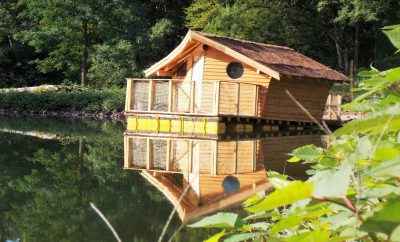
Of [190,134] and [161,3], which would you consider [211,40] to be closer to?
[190,134]

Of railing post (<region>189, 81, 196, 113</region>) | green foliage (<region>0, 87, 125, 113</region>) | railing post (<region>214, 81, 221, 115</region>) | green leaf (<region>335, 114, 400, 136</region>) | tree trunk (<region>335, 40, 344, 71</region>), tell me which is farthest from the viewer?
tree trunk (<region>335, 40, 344, 71</region>)

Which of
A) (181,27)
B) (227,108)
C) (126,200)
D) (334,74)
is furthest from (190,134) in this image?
(181,27)

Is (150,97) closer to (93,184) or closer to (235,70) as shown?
(235,70)

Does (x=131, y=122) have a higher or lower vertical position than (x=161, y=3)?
lower

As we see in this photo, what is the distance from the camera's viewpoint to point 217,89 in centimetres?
1717

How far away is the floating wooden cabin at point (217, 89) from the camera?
17.5 meters

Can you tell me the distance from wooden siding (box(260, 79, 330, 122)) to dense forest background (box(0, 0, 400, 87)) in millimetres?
9335

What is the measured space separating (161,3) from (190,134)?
24183 millimetres

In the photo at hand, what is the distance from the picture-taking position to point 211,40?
18.3 m

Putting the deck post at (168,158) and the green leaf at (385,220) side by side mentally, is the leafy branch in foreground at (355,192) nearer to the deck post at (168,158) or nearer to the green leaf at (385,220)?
the green leaf at (385,220)

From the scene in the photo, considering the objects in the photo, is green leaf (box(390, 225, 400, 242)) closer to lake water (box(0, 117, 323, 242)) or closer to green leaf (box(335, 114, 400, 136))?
green leaf (box(335, 114, 400, 136))

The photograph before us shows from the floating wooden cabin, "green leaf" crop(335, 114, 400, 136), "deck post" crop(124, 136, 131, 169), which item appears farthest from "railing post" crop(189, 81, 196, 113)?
"green leaf" crop(335, 114, 400, 136)

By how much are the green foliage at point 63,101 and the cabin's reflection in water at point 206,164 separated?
499 inches

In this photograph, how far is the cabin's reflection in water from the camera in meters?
8.76
